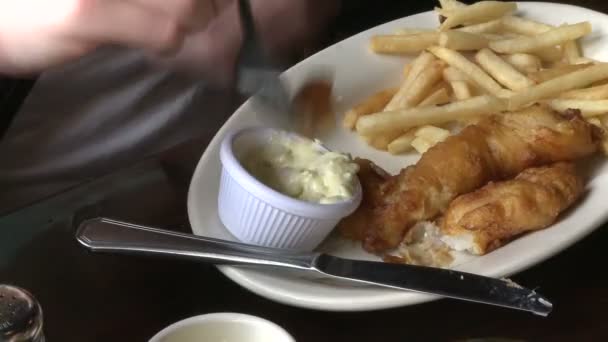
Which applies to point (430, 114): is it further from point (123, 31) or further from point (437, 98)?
point (123, 31)

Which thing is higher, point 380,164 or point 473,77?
point 473,77

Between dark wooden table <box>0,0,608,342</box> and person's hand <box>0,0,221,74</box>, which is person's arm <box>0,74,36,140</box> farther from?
dark wooden table <box>0,0,608,342</box>

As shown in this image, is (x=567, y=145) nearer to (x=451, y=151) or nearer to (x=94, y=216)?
(x=451, y=151)

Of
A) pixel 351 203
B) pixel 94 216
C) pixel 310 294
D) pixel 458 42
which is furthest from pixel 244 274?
pixel 458 42

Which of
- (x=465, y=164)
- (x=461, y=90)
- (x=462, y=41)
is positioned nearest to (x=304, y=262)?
(x=465, y=164)

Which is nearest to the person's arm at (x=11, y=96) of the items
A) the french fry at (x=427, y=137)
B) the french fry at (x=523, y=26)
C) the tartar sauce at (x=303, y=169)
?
the tartar sauce at (x=303, y=169)
